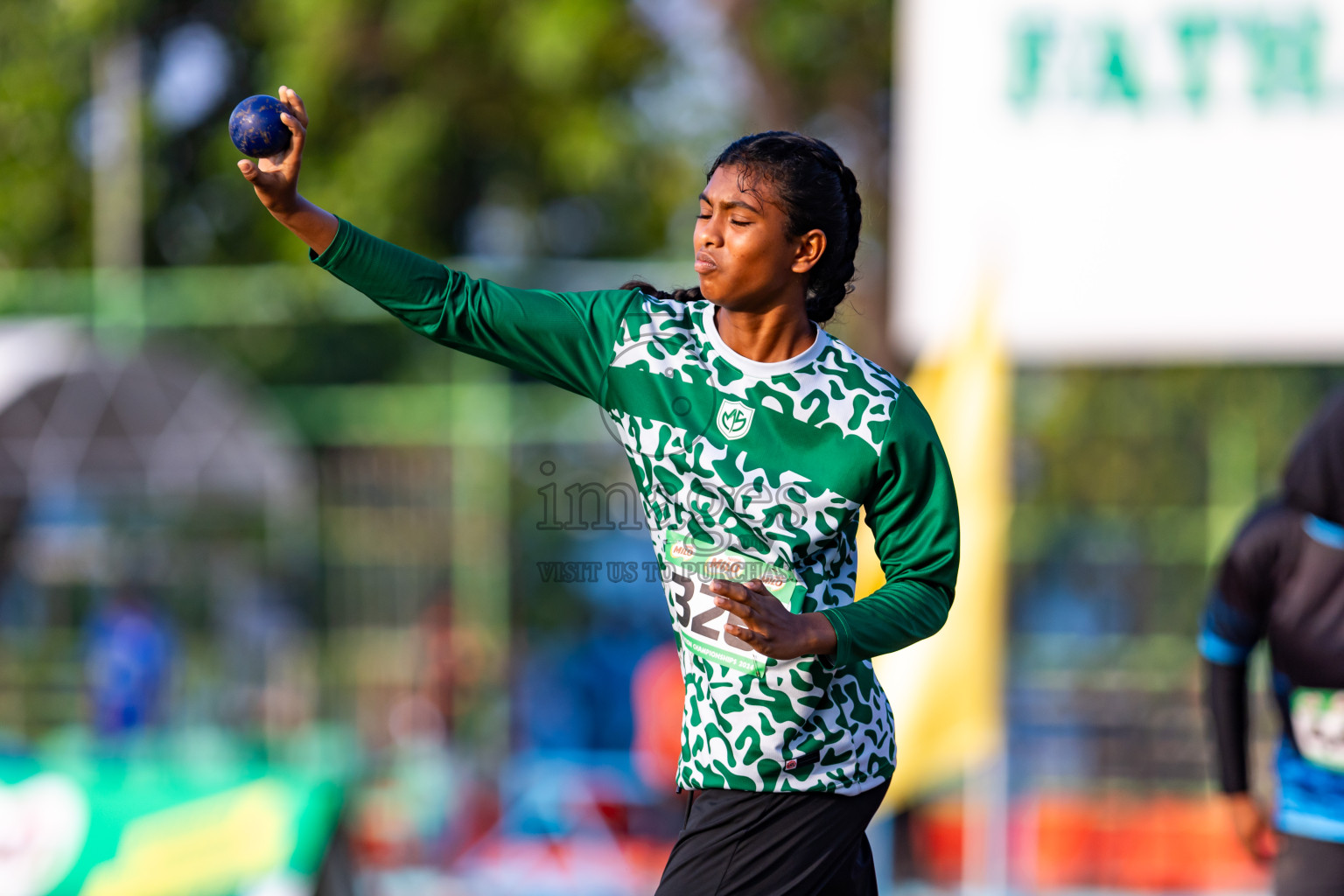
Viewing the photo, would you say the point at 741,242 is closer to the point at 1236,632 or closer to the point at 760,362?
the point at 760,362

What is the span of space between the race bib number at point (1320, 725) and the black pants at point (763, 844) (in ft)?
6.24

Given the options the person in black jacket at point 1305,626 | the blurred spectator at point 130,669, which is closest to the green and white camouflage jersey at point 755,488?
the person in black jacket at point 1305,626

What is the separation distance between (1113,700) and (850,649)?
858 centimetres

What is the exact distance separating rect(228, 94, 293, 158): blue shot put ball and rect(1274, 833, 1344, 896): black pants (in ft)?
10.2

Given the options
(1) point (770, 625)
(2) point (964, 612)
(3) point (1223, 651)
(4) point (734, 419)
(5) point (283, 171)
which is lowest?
(2) point (964, 612)

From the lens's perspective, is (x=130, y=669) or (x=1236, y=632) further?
(x=130, y=669)

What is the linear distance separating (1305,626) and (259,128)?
293cm

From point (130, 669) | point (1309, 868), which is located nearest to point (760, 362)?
point (1309, 868)

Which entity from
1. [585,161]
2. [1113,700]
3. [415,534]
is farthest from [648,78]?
[1113,700]

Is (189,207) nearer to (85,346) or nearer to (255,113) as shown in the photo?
(85,346)

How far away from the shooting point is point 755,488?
2771 mm

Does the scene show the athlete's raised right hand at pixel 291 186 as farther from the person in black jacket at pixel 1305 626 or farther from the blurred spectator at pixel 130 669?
the blurred spectator at pixel 130 669

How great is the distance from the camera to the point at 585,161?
16.1 m

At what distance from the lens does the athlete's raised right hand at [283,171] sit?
275 cm
